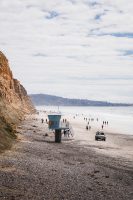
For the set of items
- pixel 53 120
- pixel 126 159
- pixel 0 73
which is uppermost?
pixel 0 73

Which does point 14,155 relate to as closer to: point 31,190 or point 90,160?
point 90,160

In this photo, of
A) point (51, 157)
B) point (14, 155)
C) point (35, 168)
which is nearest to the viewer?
point (35, 168)

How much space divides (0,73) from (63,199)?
8977 cm

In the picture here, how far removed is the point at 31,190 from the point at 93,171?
9.69m

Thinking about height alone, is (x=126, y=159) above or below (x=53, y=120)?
below

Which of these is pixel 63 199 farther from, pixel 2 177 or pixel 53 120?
pixel 53 120

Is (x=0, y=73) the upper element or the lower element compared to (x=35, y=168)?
upper

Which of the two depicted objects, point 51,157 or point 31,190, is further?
point 51,157

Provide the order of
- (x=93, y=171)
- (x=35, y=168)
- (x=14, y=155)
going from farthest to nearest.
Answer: (x=14, y=155)
(x=93, y=171)
(x=35, y=168)

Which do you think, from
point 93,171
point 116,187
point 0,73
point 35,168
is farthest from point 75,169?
point 0,73

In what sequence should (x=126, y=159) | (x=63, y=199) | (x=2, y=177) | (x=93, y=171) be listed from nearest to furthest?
(x=63, y=199) < (x=2, y=177) < (x=93, y=171) < (x=126, y=159)

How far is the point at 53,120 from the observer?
60.2 metres

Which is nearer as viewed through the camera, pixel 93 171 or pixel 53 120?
pixel 93 171

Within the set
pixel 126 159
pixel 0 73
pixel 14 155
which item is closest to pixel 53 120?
pixel 126 159
